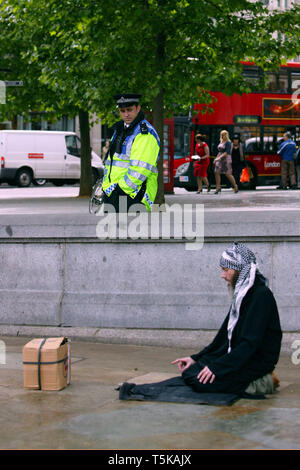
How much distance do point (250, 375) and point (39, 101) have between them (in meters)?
16.3

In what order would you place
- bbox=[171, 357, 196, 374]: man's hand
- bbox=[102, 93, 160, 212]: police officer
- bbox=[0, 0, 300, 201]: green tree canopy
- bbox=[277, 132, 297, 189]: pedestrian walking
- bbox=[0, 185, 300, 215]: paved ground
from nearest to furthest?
bbox=[171, 357, 196, 374]: man's hand < bbox=[102, 93, 160, 212]: police officer < bbox=[0, 0, 300, 201]: green tree canopy < bbox=[0, 185, 300, 215]: paved ground < bbox=[277, 132, 297, 189]: pedestrian walking

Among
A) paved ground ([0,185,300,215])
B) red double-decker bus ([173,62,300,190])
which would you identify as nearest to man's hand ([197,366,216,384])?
paved ground ([0,185,300,215])

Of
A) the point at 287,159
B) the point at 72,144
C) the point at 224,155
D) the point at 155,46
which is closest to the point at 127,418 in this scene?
the point at 155,46

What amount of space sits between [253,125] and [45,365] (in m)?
22.8

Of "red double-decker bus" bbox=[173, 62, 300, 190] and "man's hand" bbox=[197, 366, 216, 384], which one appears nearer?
"man's hand" bbox=[197, 366, 216, 384]

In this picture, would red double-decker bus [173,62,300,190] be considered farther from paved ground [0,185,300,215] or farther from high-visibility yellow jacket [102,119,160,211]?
high-visibility yellow jacket [102,119,160,211]

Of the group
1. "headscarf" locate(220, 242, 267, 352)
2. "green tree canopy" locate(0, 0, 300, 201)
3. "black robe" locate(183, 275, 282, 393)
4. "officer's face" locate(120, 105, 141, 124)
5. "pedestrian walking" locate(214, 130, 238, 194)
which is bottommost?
"black robe" locate(183, 275, 282, 393)

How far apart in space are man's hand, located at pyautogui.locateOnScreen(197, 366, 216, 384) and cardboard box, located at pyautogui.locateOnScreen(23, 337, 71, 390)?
3.26 ft

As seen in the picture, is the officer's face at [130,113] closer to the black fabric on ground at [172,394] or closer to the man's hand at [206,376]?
the black fabric on ground at [172,394]

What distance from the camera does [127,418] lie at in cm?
539

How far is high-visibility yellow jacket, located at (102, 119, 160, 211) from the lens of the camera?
7.36 meters

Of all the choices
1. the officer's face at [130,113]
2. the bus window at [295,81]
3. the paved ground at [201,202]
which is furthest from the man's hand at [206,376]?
the bus window at [295,81]

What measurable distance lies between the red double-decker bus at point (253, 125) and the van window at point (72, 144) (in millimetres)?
7111

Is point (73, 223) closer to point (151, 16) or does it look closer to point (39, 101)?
point (151, 16)
